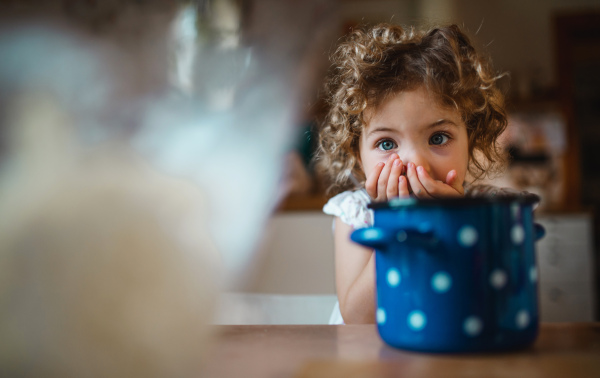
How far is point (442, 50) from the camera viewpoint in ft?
2.38

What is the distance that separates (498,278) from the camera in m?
0.32

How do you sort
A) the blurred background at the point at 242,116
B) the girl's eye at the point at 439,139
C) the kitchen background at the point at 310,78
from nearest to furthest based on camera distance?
1. the girl's eye at the point at 439,139
2. the blurred background at the point at 242,116
3. the kitchen background at the point at 310,78

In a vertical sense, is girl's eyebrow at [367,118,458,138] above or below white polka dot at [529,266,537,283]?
above

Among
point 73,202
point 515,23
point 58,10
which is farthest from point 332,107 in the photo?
point 515,23

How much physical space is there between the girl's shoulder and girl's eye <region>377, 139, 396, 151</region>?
11cm

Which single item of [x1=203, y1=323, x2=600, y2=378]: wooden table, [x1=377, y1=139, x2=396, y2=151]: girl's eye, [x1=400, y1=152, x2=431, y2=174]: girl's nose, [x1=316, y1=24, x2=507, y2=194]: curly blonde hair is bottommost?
[x1=203, y1=323, x2=600, y2=378]: wooden table

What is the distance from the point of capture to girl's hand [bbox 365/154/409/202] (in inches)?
23.7

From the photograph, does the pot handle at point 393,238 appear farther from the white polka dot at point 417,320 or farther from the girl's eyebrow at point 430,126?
the girl's eyebrow at point 430,126

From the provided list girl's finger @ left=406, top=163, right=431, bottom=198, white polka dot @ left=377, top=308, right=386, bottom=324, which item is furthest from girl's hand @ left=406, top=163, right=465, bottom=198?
white polka dot @ left=377, top=308, right=386, bottom=324

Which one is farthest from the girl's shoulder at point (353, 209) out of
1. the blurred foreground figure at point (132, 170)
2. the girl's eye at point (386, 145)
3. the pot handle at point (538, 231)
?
the pot handle at point (538, 231)

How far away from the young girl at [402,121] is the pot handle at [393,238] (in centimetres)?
27

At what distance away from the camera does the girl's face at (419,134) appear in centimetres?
67

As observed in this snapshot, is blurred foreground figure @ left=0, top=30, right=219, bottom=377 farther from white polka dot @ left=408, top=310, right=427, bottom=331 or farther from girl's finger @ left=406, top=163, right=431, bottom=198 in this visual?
girl's finger @ left=406, top=163, right=431, bottom=198

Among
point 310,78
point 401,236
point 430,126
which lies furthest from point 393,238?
point 310,78
